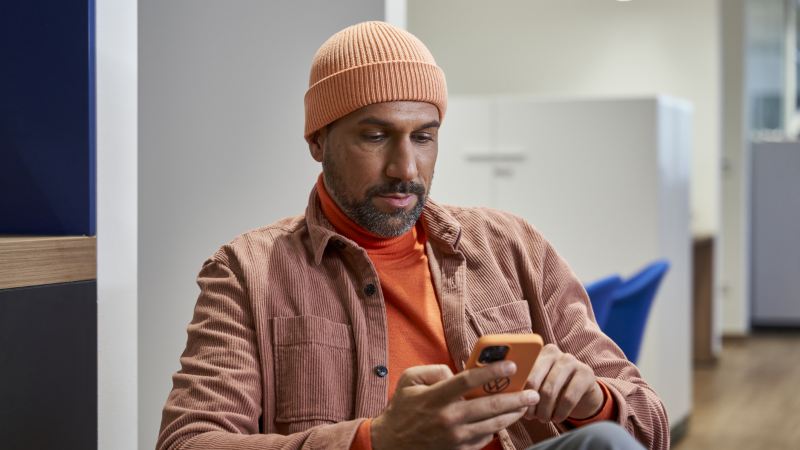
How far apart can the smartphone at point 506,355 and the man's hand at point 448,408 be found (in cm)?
1

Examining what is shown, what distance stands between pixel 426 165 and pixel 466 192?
128 inches

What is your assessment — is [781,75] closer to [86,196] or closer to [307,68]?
[307,68]

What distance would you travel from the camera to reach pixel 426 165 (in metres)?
1.94

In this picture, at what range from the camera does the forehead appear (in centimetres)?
194

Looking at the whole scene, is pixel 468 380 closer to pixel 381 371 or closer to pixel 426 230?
pixel 381 371

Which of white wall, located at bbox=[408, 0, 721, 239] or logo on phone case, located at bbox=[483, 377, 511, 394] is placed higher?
white wall, located at bbox=[408, 0, 721, 239]

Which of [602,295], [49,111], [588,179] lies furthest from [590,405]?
[588,179]

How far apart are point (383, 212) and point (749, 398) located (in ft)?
15.8

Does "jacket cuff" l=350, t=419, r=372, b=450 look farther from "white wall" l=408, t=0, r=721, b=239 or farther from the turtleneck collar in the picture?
"white wall" l=408, t=0, r=721, b=239

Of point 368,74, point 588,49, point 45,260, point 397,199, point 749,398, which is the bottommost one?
point 749,398

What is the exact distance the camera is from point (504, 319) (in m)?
1.96

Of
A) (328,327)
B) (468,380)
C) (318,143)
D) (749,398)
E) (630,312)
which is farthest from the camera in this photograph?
(749,398)

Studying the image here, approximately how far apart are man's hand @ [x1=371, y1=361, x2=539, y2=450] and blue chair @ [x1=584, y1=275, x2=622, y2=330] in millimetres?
1831

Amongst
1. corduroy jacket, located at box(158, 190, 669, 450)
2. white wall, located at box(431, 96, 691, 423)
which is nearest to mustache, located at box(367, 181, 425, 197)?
corduroy jacket, located at box(158, 190, 669, 450)
